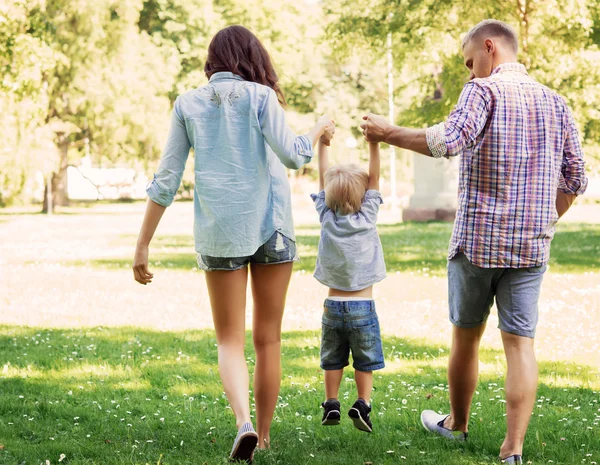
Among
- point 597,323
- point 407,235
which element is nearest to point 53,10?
point 407,235

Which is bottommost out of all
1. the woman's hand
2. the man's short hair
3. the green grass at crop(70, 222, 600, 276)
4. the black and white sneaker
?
Result: the green grass at crop(70, 222, 600, 276)

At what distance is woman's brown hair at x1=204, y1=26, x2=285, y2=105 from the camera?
4.57 m

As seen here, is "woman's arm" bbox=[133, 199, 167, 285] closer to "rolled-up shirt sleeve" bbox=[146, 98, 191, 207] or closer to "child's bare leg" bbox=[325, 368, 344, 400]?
"rolled-up shirt sleeve" bbox=[146, 98, 191, 207]

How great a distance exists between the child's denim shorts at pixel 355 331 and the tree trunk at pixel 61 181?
1304 inches

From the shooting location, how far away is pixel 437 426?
5.30m

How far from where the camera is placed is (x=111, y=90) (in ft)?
114

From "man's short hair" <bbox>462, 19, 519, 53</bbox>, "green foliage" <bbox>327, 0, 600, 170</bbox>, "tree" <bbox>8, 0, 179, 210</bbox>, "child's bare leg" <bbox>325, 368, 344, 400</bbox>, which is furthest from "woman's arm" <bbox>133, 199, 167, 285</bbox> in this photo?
"tree" <bbox>8, 0, 179, 210</bbox>

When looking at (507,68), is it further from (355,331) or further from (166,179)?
(166,179)

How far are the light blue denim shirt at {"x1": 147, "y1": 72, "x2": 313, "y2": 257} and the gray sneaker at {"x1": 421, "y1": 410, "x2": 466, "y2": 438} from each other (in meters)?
1.55

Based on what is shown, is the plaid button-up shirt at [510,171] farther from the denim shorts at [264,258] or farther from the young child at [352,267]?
the denim shorts at [264,258]

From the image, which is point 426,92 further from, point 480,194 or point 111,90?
point 111,90

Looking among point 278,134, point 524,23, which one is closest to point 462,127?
point 278,134

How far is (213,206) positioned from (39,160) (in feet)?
90.8

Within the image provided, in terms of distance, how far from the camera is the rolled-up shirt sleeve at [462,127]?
167 inches
